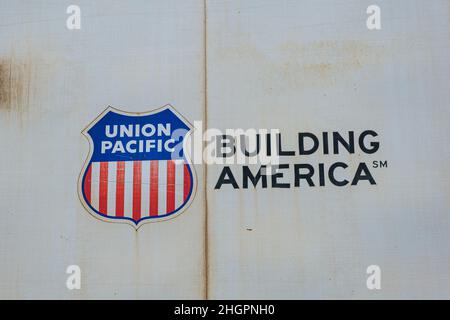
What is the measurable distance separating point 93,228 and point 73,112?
0.38 metres

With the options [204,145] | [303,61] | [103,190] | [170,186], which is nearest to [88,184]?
[103,190]

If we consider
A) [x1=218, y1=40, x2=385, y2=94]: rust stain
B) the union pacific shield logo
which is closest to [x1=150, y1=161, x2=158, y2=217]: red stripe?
the union pacific shield logo

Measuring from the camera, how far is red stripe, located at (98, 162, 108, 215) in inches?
54.4

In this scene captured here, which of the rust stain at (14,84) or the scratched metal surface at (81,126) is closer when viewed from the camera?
the scratched metal surface at (81,126)

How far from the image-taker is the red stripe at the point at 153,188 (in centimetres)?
137

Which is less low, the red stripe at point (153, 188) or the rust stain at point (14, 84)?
the rust stain at point (14, 84)

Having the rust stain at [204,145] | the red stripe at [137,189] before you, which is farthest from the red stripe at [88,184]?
the rust stain at [204,145]

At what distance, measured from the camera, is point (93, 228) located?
4.51 ft

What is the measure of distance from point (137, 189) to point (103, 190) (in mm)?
107

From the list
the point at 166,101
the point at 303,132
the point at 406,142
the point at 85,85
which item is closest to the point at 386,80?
the point at 406,142

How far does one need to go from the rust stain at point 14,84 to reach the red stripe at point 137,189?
1.41ft

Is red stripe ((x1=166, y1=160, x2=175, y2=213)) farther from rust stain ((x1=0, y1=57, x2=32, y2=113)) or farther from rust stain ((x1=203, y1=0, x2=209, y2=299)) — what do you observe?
rust stain ((x1=0, y1=57, x2=32, y2=113))

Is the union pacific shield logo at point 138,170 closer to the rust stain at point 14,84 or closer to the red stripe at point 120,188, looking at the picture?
the red stripe at point 120,188

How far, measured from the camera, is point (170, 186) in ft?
4.52
